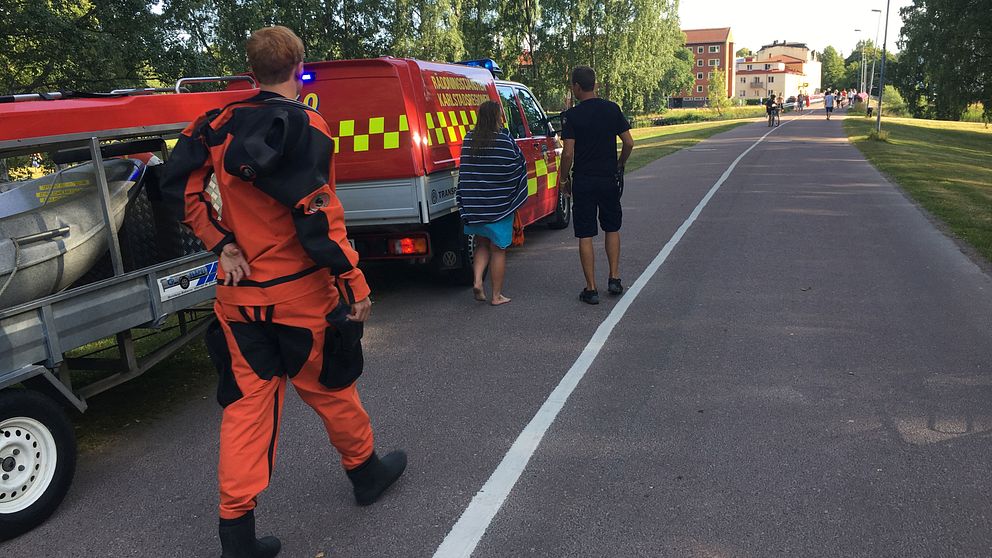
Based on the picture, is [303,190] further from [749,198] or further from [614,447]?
[749,198]

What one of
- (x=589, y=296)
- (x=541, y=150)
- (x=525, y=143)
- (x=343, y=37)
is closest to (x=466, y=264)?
(x=589, y=296)

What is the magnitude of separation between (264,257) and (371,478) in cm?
118

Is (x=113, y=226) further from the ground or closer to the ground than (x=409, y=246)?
further from the ground

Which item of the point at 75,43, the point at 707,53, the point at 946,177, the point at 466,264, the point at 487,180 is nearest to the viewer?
the point at 487,180

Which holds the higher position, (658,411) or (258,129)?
(258,129)

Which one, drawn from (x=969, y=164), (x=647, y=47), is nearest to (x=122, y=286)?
(x=969, y=164)

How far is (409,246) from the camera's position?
6.83 meters

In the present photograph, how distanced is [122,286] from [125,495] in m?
1.08

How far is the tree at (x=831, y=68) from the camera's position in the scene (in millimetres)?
163750

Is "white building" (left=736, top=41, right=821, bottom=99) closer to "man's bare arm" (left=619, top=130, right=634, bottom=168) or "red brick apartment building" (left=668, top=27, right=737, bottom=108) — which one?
"red brick apartment building" (left=668, top=27, right=737, bottom=108)

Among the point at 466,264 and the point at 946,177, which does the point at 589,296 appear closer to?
the point at 466,264

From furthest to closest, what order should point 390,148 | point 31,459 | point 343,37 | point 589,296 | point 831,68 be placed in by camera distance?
point 831,68, point 343,37, point 589,296, point 390,148, point 31,459

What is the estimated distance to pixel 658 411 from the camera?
4324 millimetres

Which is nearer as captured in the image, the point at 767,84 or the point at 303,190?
the point at 303,190
